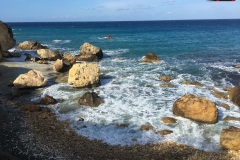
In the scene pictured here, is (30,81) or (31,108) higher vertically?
(30,81)

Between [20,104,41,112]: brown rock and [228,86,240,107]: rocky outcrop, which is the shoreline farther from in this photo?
[228,86,240,107]: rocky outcrop

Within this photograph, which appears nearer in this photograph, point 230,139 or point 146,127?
point 230,139

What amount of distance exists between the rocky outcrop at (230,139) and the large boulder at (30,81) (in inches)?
633

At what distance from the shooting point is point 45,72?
28734mm

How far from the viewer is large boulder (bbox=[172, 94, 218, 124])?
54.4 feet

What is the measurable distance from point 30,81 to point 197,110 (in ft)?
47.7

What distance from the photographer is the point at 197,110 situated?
16766 millimetres

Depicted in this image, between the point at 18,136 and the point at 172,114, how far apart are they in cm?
994

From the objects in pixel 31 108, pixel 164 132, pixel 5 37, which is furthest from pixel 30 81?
pixel 5 37

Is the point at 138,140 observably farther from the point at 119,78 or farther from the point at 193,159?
the point at 119,78

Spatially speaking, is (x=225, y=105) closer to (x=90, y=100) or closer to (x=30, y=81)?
(x=90, y=100)

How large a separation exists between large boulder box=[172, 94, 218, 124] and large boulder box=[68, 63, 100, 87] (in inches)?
353

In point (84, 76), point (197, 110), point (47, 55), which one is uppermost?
point (47, 55)

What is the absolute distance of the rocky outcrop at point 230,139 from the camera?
13500mm
